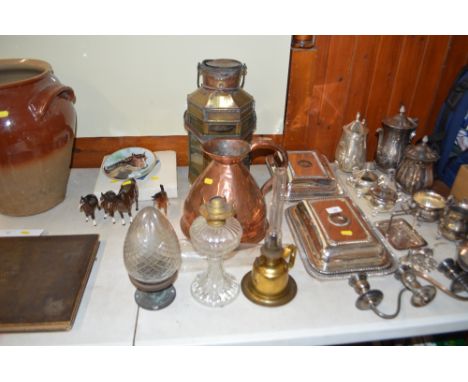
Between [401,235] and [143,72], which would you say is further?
[143,72]

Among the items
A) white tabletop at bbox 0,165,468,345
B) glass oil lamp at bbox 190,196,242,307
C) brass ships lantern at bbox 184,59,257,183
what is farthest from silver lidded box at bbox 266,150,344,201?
glass oil lamp at bbox 190,196,242,307

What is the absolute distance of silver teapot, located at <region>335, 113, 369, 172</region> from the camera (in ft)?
4.19

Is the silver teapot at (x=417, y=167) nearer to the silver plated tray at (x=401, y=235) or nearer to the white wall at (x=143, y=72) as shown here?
the silver plated tray at (x=401, y=235)

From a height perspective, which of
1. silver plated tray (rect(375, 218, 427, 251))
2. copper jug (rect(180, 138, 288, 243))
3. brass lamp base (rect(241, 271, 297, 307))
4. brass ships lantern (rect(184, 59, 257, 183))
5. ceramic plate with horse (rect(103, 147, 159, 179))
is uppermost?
brass ships lantern (rect(184, 59, 257, 183))

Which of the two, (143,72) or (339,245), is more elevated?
(143,72)

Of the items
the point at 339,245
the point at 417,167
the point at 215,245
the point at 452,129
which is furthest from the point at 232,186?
the point at 452,129

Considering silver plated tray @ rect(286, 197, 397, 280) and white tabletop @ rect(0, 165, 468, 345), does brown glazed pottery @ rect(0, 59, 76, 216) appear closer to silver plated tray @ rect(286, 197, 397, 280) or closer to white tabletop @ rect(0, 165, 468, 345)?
white tabletop @ rect(0, 165, 468, 345)

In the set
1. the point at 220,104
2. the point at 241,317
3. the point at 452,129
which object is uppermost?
the point at 220,104

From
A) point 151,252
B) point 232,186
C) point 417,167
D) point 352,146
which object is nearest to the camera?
point 151,252

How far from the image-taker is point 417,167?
1188 mm

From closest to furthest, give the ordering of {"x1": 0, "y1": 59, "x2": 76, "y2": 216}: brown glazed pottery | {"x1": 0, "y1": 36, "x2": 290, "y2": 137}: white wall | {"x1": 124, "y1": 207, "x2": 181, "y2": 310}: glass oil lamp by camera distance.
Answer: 1. {"x1": 124, "y1": 207, "x2": 181, "y2": 310}: glass oil lamp
2. {"x1": 0, "y1": 59, "x2": 76, "y2": 216}: brown glazed pottery
3. {"x1": 0, "y1": 36, "x2": 290, "y2": 137}: white wall

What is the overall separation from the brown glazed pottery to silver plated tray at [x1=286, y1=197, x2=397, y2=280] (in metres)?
0.69

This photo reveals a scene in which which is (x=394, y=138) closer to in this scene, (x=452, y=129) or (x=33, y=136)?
(x=452, y=129)

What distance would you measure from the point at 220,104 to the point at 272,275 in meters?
0.50
